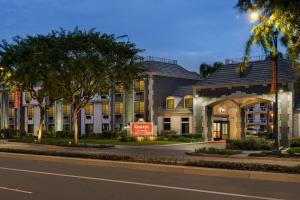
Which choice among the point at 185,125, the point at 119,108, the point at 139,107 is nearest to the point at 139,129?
the point at 185,125

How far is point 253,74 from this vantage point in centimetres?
4838

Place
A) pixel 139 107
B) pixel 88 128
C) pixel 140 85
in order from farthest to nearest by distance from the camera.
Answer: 1. pixel 88 128
2. pixel 140 85
3. pixel 139 107

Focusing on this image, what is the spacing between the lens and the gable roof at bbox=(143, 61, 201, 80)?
60.0 m

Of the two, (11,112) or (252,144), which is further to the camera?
(11,112)

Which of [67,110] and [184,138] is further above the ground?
[67,110]

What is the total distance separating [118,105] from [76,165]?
42.0m

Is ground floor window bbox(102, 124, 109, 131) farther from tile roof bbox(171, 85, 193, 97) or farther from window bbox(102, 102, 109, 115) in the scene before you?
tile roof bbox(171, 85, 193, 97)

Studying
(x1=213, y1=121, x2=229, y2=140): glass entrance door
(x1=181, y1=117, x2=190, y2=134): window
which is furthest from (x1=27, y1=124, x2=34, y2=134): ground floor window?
(x1=213, y1=121, x2=229, y2=140): glass entrance door

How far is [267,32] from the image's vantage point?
25734 millimetres

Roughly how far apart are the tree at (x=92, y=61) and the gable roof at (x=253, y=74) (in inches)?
424

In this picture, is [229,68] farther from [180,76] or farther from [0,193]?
[0,193]

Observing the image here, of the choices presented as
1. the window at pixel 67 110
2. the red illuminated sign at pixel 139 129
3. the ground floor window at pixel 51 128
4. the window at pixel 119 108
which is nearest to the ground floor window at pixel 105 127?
the window at pixel 119 108

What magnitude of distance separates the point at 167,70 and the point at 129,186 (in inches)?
1938

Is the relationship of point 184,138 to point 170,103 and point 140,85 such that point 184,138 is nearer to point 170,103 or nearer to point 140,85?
point 170,103
